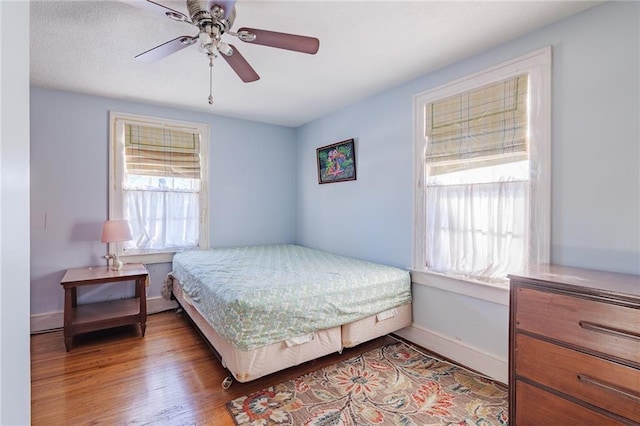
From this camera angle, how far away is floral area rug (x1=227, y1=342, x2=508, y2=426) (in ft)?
5.79

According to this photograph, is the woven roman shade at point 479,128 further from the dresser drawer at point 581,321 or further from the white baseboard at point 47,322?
the white baseboard at point 47,322

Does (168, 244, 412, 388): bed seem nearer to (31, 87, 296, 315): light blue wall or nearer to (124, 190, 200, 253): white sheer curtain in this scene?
(124, 190, 200, 253): white sheer curtain

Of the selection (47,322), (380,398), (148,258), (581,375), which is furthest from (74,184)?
(581,375)

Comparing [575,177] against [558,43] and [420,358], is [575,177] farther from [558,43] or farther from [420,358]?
[420,358]

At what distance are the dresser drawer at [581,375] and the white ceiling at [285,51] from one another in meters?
1.86

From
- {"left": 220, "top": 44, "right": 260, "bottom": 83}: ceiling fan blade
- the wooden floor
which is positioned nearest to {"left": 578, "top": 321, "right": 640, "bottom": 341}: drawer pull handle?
the wooden floor

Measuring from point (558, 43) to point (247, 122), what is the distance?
336cm

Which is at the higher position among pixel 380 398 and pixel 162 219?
pixel 162 219

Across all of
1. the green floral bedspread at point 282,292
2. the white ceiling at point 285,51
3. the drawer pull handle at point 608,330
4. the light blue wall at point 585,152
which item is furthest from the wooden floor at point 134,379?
the white ceiling at point 285,51

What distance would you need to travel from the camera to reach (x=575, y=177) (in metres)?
1.83

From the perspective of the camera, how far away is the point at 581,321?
1.34 metres

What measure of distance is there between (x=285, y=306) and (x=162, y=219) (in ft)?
7.65

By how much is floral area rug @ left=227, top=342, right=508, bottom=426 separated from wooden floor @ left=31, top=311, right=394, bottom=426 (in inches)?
5.6

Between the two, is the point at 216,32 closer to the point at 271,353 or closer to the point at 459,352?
the point at 271,353
